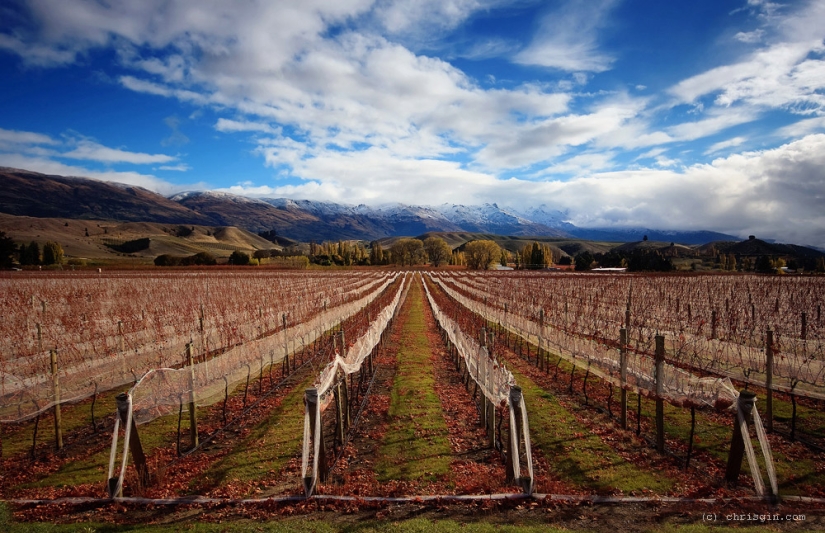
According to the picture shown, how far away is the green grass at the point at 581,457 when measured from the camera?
7.84m

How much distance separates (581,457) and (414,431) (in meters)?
3.85

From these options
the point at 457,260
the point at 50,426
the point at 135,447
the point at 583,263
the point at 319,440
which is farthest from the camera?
the point at 457,260

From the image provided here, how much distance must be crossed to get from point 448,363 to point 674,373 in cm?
980

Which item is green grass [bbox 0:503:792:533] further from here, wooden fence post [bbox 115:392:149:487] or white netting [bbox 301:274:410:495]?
wooden fence post [bbox 115:392:149:487]

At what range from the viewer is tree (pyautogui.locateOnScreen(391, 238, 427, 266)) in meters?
154

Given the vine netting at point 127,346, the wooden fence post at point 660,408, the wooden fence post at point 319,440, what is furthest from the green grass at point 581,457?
the vine netting at point 127,346

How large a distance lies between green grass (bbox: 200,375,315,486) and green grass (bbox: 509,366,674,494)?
18.9 feet

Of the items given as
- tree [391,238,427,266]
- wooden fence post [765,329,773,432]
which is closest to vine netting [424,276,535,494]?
wooden fence post [765,329,773,432]

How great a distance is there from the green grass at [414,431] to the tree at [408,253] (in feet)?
445

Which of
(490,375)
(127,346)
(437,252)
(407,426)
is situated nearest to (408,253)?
(437,252)

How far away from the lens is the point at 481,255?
135 meters

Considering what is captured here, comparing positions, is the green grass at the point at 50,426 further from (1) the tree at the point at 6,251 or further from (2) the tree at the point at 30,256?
(2) the tree at the point at 30,256

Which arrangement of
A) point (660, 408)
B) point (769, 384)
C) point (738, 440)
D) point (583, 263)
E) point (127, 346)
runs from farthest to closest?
point (583, 263)
point (127, 346)
point (769, 384)
point (660, 408)
point (738, 440)

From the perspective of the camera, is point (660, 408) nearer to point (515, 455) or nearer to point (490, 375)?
point (490, 375)
